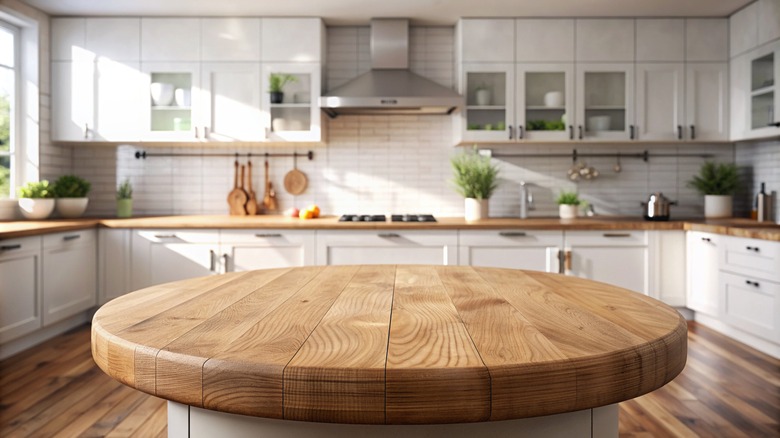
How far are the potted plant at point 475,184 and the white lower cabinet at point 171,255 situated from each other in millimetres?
1844

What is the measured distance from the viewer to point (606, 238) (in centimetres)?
405

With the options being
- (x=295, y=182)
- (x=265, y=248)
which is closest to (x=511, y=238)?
(x=265, y=248)

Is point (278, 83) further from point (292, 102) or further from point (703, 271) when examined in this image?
point (703, 271)

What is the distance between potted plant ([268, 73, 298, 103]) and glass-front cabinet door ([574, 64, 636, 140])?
217cm

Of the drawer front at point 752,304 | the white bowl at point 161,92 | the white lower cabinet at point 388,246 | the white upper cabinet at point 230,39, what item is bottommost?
the drawer front at point 752,304

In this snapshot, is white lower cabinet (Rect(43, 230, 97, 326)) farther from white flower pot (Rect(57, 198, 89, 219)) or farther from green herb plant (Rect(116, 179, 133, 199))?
green herb plant (Rect(116, 179, 133, 199))

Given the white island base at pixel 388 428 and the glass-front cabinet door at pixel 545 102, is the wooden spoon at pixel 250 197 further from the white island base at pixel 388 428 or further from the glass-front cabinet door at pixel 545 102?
the white island base at pixel 388 428

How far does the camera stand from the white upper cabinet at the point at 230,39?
14.2 feet

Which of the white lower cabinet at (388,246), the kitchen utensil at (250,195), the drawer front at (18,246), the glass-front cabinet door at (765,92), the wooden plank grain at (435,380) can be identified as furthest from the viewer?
the kitchen utensil at (250,195)

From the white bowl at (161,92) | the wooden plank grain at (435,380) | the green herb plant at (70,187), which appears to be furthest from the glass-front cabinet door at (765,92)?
the green herb plant at (70,187)

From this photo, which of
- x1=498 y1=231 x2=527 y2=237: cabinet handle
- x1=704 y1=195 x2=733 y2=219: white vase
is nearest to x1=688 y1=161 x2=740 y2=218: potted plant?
x1=704 y1=195 x2=733 y2=219: white vase

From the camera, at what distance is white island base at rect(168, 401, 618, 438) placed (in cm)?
84

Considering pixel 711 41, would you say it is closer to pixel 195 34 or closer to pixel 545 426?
pixel 195 34

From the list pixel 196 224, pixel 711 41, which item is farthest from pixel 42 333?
pixel 711 41
